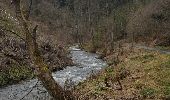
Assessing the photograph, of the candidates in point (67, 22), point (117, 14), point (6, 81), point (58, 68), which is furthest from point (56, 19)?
point (6, 81)

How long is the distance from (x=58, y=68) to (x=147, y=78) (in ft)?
49.8

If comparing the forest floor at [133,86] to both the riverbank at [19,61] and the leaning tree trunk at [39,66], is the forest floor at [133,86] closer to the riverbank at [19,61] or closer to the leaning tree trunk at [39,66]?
the leaning tree trunk at [39,66]

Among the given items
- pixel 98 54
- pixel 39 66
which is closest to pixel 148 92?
pixel 39 66

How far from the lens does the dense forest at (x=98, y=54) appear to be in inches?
495

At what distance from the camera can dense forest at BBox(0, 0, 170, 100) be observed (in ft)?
41.2

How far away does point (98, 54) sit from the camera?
53688mm

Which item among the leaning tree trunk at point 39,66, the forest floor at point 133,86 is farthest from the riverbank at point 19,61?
the leaning tree trunk at point 39,66

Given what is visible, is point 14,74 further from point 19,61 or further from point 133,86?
point 133,86

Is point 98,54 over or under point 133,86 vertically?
under

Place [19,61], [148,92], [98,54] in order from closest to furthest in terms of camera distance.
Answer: [148,92] < [19,61] < [98,54]

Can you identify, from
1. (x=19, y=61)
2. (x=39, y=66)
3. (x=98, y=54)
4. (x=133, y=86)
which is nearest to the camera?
(x=39, y=66)

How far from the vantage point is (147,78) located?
21.9 meters

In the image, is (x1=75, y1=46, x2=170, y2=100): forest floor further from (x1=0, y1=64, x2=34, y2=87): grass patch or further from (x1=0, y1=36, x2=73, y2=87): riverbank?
(x1=0, y1=36, x2=73, y2=87): riverbank

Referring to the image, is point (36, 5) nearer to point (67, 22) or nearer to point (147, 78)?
point (67, 22)
